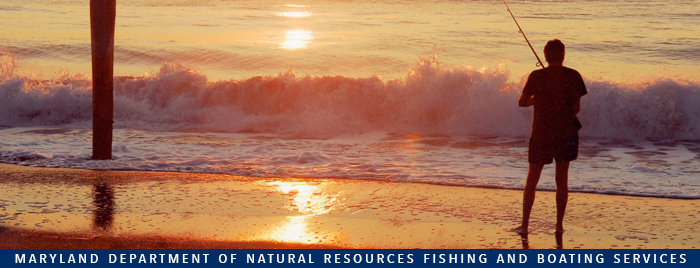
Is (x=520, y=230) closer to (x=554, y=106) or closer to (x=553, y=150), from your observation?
(x=553, y=150)

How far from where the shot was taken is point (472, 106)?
39.8 feet

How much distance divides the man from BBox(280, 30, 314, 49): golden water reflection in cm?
1760

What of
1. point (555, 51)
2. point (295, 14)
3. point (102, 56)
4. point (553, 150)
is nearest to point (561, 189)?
point (553, 150)

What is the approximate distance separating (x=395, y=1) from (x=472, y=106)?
2186 centimetres

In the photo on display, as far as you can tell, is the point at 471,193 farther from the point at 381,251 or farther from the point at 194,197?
the point at 194,197

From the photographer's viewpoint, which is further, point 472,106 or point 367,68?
point 367,68

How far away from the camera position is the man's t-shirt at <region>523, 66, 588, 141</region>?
14.4 feet

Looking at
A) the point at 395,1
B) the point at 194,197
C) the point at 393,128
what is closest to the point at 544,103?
the point at 194,197

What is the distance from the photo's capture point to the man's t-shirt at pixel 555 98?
438cm

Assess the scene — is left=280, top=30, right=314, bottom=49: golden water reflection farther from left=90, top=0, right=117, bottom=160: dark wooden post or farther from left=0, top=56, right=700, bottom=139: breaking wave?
left=90, top=0, right=117, bottom=160: dark wooden post

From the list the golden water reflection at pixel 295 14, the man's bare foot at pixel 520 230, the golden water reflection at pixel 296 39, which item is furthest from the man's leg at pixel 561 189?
the golden water reflection at pixel 295 14

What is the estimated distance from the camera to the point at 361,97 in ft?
43.0

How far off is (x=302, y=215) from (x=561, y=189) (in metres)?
2.03

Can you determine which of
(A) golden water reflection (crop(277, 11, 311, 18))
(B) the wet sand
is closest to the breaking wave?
(B) the wet sand
